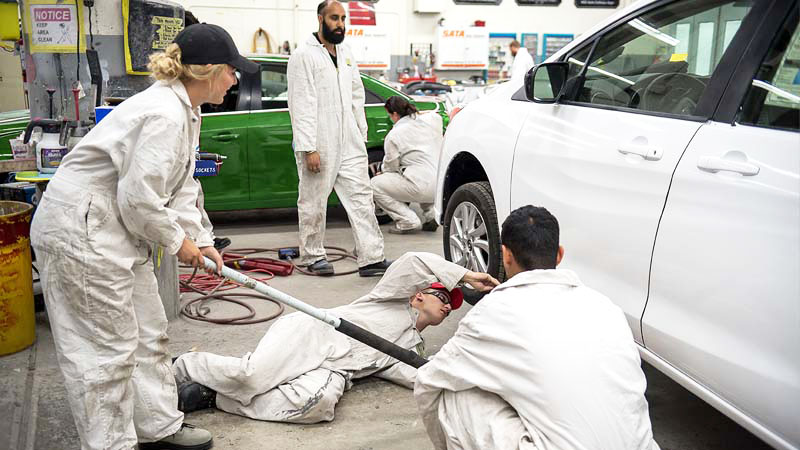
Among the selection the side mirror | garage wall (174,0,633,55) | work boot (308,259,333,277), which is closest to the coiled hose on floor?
work boot (308,259,333,277)

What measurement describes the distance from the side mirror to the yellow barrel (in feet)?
8.86

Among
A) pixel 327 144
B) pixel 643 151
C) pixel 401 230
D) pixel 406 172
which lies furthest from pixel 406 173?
pixel 643 151

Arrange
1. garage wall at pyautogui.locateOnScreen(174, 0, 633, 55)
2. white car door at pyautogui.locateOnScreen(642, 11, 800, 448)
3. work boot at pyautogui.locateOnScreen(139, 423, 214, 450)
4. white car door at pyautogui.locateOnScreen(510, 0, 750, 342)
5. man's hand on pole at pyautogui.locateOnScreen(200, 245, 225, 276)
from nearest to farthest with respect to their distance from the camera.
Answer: white car door at pyautogui.locateOnScreen(642, 11, 800, 448), white car door at pyautogui.locateOnScreen(510, 0, 750, 342), man's hand on pole at pyautogui.locateOnScreen(200, 245, 225, 276), work boot at pyautogui.locateOnScreen(139, 423, 214, 450), garage wall at pyautogui.locateOnScreen(174, 0, 633, 55)

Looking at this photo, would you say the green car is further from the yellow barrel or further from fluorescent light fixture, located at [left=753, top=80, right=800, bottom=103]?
fluorescent light fixture, located at [left=753, top=80, right=800, bottom=103]

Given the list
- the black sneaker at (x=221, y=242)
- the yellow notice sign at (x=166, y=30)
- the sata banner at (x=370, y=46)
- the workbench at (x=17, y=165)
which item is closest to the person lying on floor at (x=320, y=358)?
the workbench at (x=17, y=165)

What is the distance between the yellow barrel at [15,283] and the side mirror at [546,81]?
8.86 ft

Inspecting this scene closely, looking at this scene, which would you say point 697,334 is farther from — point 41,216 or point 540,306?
point 41,216

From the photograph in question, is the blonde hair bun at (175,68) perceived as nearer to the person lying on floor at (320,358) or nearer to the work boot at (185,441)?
the person lying on floor at (320,358)

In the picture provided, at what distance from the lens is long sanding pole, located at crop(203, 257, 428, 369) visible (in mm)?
2773

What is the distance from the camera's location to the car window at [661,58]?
2635mm

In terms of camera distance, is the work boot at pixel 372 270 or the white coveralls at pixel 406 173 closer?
the work boot at pixel 372 270

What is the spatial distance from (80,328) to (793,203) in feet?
7.53

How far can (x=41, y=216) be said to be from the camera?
2449 mm

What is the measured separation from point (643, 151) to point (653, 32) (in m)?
0.69
